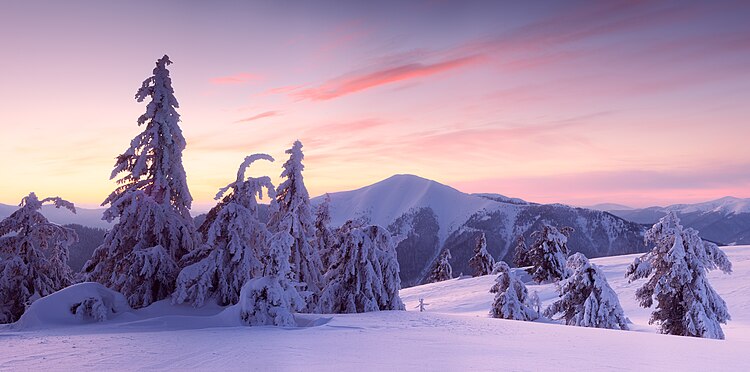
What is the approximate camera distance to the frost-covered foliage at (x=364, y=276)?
2266 cm

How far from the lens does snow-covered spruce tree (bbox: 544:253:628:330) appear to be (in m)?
20.0

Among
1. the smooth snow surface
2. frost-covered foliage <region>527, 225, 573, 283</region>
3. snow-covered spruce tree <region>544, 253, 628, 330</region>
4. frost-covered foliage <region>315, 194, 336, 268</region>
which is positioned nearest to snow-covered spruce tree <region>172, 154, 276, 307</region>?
the smooth snow surface

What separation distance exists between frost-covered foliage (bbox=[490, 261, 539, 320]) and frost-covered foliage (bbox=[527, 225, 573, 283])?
67.2ft

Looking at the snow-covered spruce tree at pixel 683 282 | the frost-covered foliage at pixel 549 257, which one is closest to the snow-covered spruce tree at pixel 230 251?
the snow-covered spruce tree at pixel 683 282

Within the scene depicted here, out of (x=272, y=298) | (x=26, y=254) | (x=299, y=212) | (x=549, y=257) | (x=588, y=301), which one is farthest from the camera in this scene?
(x=549, y=257)

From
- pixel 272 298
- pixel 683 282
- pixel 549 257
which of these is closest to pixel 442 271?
pixel 549 257

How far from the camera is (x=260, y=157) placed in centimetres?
1850

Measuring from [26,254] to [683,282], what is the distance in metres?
29.7

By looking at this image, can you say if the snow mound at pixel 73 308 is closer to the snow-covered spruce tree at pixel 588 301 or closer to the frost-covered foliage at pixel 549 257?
the snow-covered spruce tree at pixel 588 301

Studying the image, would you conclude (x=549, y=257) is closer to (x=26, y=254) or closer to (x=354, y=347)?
(x=354, y=347)

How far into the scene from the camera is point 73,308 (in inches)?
570

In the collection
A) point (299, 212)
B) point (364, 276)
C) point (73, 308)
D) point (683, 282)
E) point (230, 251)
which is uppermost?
point (299, 212)

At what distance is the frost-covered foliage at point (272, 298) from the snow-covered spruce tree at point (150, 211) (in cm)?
588

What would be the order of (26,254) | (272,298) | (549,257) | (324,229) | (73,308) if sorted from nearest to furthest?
(272,298)
(73,308)
(26,254)
(324,229)
(549,257)
